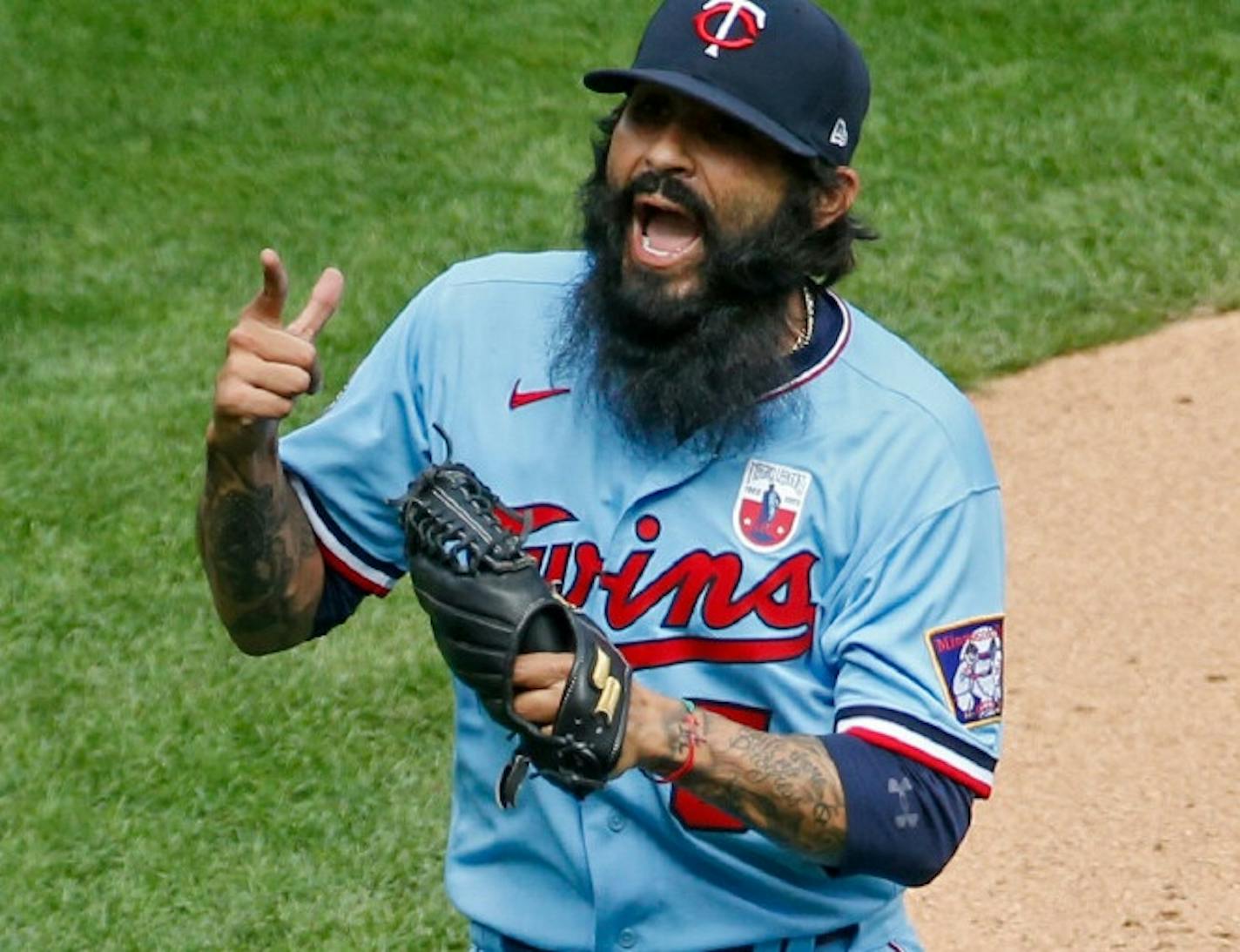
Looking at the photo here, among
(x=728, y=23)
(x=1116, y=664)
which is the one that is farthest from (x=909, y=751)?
(x=1116, y=664)

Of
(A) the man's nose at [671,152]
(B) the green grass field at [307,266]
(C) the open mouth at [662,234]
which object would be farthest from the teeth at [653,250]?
(B) the green grass field at [307,266]

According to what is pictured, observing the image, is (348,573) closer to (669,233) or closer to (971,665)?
(669,233)

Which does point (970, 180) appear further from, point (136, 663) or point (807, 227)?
point (807, 227)

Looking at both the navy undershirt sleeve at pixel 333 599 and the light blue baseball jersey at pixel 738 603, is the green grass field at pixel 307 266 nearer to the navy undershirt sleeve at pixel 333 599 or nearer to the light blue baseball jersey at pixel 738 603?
the navy undershirt sleeve at pixel 333 599

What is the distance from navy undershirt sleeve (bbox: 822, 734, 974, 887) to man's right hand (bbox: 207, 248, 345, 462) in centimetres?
87

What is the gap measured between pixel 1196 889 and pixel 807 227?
8.19ft

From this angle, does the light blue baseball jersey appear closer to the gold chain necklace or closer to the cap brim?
the gold chain necklace

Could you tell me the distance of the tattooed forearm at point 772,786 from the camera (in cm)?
323

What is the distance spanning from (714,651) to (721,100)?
76 cm

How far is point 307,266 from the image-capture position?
27.9ft

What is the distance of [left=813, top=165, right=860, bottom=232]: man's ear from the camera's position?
12.2 ft

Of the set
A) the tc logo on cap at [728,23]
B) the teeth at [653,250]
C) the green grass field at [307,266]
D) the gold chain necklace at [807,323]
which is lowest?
the green grass field at [307,266]

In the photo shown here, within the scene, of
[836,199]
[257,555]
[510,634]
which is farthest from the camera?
[836,199]

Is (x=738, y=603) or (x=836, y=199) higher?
(x=836, y=199)
